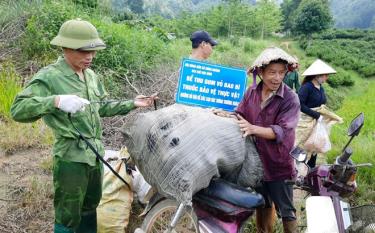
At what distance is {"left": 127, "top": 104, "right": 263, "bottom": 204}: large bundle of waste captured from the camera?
2533 mm

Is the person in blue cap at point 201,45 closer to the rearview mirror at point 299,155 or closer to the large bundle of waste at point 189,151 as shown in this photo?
the large bundle of waste at point 189,151

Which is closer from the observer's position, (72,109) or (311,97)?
(72,109)

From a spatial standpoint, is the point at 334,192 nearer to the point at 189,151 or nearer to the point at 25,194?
the point at 189,151

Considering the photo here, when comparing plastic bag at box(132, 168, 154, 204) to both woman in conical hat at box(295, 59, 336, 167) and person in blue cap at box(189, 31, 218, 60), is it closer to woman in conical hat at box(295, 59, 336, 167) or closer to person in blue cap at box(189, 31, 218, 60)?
person in blue cap at box(189, 31, 218, 60)

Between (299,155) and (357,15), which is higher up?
(299,155)

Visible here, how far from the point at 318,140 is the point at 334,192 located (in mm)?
2450

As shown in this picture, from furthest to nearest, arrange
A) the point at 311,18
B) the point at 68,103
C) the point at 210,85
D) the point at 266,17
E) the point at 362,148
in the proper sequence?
the point at 266,17 → the point at 311,18 → the point at 362,148 → the point at 210,85 → the point at 68,103

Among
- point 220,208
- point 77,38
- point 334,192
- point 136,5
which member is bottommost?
point 136,5

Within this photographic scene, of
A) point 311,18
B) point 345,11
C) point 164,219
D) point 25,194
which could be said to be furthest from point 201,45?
point 345,11

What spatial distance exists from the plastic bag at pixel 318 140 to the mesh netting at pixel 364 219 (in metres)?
2.14

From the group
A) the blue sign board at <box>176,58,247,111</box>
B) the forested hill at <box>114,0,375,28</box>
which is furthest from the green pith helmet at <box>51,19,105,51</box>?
the forested hill at <box>114,0,375,28</box>

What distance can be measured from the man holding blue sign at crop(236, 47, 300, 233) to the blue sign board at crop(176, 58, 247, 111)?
15 centimetres

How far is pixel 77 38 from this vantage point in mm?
2645

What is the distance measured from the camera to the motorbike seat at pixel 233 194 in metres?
2.58
